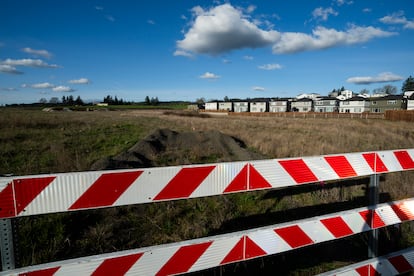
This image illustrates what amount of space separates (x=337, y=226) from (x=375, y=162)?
2.93 feet

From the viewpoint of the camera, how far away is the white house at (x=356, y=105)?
235 feet

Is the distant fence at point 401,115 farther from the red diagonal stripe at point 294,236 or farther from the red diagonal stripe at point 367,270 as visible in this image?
the red diagonal stripe at point 294,236

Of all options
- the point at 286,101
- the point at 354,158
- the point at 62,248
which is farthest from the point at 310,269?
the point at 286,101

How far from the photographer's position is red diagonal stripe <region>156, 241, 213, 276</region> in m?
2.05

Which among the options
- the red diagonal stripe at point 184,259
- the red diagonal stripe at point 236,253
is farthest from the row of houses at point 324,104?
the red diagonal stripe at point 184,259

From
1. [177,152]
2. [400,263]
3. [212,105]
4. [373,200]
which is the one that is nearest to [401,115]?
[177,152]

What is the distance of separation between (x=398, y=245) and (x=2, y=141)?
17.0 meters

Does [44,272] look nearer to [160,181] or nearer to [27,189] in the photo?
[27,189]

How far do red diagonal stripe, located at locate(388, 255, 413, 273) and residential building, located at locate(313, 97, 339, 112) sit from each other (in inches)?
3410

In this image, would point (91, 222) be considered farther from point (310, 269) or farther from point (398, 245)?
point (398, 245)

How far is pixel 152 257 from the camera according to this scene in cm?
199

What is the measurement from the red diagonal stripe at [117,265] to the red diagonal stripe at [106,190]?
1.42 ft

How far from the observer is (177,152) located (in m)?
10.7

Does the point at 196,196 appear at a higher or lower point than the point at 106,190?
lower
